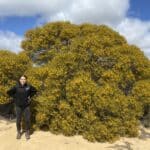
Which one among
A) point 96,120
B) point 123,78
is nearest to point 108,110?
point 96,120

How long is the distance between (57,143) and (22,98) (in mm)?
1414

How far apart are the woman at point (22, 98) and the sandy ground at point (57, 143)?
0.28 meters

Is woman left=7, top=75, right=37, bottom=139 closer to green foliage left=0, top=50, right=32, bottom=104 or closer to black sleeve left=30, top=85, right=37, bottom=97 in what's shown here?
black sleeve left=30, top=85, right=37, bottom=97

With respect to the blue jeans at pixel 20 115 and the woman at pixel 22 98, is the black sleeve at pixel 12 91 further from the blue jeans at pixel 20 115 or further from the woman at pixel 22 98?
the blue jeans at pixel 20 115

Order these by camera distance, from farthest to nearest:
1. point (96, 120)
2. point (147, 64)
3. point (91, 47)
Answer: point (147, 64)
point (91, 47)
point (96, 120)

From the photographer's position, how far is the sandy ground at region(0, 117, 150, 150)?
8734 mm

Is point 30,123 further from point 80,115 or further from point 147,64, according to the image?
point 147,64

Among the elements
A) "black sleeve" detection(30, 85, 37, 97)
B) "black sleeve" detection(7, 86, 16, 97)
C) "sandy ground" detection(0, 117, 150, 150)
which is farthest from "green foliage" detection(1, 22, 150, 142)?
"black sleeve" detection(7, 86, 16, 97)

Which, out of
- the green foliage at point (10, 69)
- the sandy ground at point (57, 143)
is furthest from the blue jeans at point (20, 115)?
the green foliage at point (10, 69)

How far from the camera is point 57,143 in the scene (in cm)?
894

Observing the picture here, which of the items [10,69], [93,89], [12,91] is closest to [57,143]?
[93,89]

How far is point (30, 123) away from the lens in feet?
31.8

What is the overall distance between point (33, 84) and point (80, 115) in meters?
1.50

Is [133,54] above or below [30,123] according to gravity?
above
